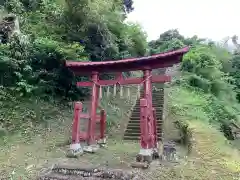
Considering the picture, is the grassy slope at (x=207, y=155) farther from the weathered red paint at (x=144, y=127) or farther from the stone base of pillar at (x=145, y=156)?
the weathered red paint at (x=144, y=127)

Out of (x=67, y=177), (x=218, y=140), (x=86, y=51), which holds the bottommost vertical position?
(x=67, y=177)

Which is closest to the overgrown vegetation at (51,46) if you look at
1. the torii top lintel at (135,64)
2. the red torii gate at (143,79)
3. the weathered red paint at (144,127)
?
the torii top lintel at (135,64)

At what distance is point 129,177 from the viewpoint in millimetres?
8055

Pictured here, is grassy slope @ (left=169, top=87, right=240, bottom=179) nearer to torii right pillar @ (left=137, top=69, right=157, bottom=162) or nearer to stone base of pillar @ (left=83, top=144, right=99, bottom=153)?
torii right pillar @ (left=137, top=69, right=157, bottom=162)

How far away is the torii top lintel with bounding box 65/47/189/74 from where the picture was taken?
937 cm

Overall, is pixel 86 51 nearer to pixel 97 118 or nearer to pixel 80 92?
pixel 80 92

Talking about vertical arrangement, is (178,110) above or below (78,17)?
below

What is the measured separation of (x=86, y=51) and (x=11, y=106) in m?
4.95

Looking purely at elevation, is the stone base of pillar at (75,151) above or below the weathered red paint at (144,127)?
below

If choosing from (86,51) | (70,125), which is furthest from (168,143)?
(86,51)

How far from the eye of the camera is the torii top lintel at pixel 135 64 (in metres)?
9.37

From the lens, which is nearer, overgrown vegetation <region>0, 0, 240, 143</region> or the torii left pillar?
the torii left pillar

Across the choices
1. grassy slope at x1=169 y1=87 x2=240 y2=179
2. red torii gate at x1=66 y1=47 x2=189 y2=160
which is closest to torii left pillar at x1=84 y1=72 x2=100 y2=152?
Result: red torii gate at x1=66 y1=47 x2=189 y2=160

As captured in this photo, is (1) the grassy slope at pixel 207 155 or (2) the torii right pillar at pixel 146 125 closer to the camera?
(1) the grassy slope at pixel 207 155
